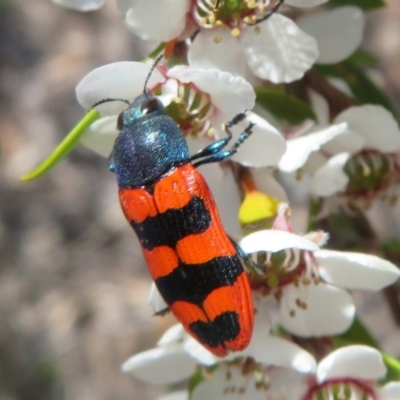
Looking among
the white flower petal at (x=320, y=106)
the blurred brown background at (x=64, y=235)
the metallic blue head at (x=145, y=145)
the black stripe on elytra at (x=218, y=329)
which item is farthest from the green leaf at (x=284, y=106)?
the blurred brown background at (x=64, y=235)

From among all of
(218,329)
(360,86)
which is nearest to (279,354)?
(218,329)

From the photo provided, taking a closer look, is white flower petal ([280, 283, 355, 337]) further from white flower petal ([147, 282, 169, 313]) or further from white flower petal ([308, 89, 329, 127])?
white flower petal ([308, 89, 329, 127])

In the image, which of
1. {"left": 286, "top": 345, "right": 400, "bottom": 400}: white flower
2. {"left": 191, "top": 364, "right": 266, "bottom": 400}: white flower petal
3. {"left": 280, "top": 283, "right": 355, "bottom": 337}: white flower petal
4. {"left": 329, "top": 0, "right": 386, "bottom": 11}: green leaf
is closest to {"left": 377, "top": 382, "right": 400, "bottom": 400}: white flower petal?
{"left": 286, "top": 345, "right": 400, "bottom": 400}: white flower

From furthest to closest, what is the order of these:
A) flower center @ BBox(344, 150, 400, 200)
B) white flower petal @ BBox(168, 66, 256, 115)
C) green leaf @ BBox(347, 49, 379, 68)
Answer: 1. green leaf @ BBox(347, 49, 379, 68)
2. flower center @ BBox(344, 150, 400, 200)
3. white flower petal @ BBox(168, 66, 256, 115)

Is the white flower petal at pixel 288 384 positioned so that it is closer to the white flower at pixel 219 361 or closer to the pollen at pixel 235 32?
the white flower at pixel 219 361

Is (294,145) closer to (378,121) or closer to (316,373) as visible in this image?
(378,121)

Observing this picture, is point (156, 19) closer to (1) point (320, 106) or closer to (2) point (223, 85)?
(2) point (223, 85)

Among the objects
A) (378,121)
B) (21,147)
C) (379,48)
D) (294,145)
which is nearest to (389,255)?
(378,121)

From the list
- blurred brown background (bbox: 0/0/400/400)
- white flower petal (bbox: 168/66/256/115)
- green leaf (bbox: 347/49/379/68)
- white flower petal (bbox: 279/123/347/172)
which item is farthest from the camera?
blurred brown background (bbox: 0/0/400/400)
